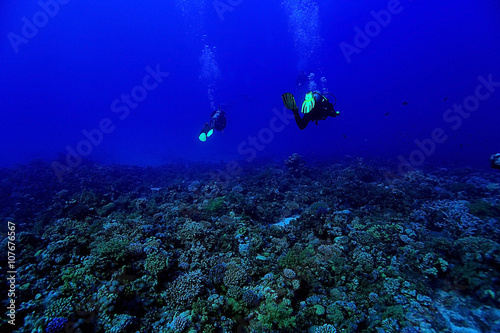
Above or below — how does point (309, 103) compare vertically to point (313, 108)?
above

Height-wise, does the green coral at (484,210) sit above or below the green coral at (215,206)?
below

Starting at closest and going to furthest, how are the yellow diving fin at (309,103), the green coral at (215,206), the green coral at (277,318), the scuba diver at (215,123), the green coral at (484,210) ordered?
the green coral at (277,318) < the yellow diving fin at (309,103) < the green coral at (484,210) < the green coral at (215,206) < the scuba diver at (215,123)

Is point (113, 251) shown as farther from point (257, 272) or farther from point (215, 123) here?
point (215, 123)

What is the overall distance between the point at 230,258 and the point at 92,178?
18.0 m

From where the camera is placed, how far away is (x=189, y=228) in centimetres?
656

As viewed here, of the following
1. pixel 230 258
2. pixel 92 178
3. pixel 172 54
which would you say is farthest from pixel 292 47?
pixel 230 258

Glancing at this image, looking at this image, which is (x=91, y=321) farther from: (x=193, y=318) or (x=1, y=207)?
(x=1, y=207)

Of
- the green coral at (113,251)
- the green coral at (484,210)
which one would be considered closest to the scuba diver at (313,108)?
the green coral at (113,251)

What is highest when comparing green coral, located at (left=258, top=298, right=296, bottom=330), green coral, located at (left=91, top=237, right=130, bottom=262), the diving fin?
the diving fin

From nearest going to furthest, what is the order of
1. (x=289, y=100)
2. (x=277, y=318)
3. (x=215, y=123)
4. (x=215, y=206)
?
(x=277, y=318) → (x=289, y=100) → (x=215, y=206) → (x=215, y=123)

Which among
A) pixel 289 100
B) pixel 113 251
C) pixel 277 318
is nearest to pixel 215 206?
pixel 113 251

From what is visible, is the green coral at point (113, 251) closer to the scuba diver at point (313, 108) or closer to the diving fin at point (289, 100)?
the diving fin at point (289, 100)

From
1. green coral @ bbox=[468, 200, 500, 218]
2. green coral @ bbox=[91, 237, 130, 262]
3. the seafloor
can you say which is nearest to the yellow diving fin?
the seafloor

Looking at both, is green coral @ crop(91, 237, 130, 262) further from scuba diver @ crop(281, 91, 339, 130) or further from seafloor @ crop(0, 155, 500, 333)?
scuba diver @ crop(281, 91, 339, 130)
